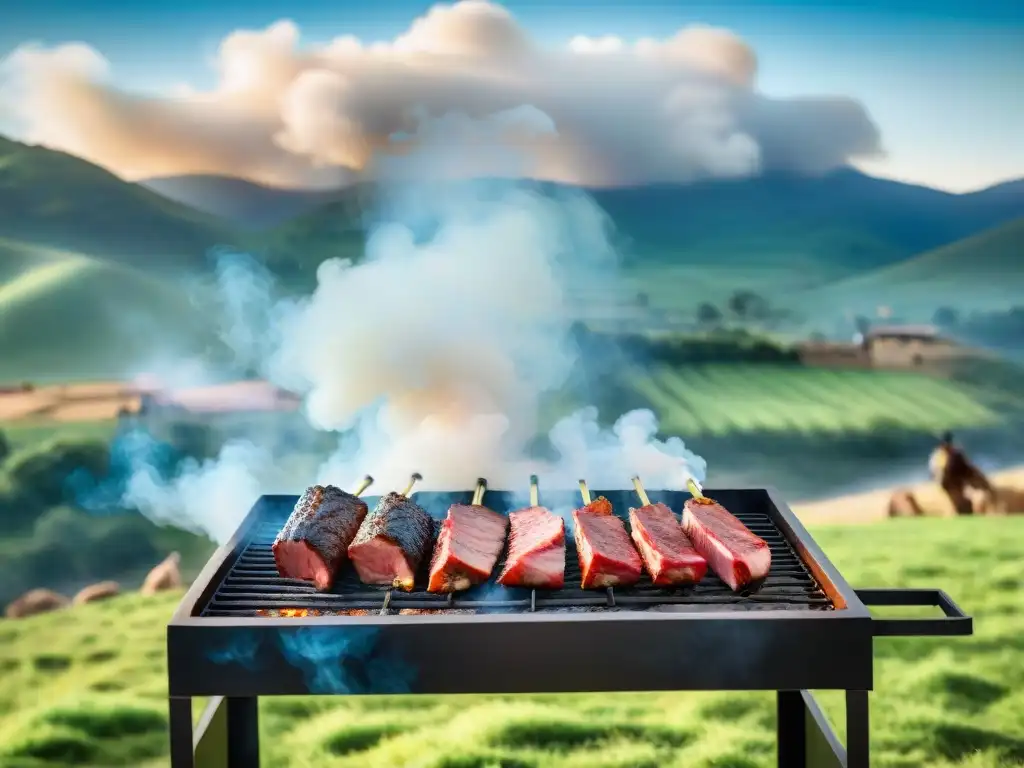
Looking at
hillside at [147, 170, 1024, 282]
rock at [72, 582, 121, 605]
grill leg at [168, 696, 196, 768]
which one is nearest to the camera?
grill leg at [168, 696, 196, 768]

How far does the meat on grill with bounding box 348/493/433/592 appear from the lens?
123 inches

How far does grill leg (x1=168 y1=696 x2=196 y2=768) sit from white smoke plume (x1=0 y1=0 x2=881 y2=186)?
5439mm

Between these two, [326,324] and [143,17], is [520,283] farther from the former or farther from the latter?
[143,17]

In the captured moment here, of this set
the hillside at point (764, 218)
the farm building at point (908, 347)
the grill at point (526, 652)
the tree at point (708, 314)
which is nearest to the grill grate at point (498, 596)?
the grill at point (526, 652)

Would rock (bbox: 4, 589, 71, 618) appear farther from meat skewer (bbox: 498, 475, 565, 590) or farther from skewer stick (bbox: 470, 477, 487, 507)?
meat skewer (bbox: 498, 475, 565, 590)

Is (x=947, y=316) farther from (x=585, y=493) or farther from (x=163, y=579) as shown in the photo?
(x=163, y=579)

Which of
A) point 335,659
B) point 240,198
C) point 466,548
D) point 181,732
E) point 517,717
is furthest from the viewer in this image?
point 240,198

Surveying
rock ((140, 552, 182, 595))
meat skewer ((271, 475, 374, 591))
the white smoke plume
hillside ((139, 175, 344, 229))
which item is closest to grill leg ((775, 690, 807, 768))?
meat skewer ((271, 475, 374, 591))

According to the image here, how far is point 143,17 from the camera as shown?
23.6 ft

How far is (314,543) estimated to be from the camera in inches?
123

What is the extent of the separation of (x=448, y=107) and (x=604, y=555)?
524 cm

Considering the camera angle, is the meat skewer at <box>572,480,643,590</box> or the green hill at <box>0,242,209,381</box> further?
the green hill at <box>0,242,209,381</box>

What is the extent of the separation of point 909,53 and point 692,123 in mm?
1660

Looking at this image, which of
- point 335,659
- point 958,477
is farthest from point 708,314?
point 335,659
